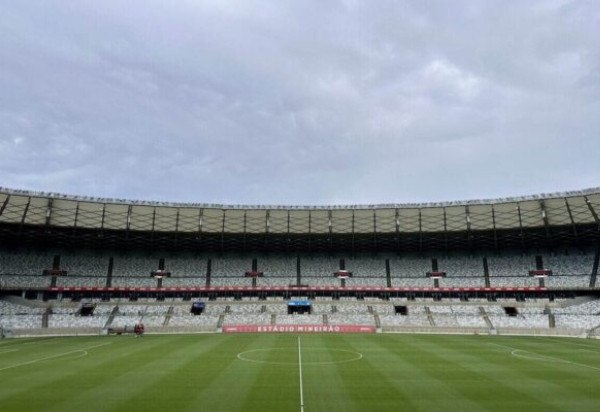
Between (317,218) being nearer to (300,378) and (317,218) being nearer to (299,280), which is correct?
(299,280)

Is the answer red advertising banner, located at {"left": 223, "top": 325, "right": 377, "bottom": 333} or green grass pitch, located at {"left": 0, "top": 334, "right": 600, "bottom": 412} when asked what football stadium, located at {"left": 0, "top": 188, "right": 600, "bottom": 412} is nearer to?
red advertising banner, located at {"left": 223, "top": 325, "right": 377, "bottom": 333}

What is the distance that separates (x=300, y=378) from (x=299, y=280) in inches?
2158

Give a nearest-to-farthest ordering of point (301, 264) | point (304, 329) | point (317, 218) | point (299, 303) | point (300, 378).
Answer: point (300, 378) < point (304, 329) < point (299, 303) < point (317, 218) < point (301, 264)

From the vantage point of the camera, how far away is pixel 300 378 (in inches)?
993

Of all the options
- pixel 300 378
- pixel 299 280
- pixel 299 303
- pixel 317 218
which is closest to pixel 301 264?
pixel 299 280

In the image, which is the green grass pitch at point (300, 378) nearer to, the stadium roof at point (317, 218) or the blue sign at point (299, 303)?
the stadium roof at point (317, 218)

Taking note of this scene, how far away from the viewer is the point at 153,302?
7381 cm

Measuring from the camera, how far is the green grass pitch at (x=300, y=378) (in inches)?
764

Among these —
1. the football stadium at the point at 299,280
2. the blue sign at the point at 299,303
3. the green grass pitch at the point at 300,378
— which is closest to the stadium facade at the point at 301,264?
the blue sign at the point at 299,303

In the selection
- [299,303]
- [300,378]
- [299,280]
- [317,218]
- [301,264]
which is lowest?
[300,378]

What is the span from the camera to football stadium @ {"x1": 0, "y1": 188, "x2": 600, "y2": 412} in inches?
1812

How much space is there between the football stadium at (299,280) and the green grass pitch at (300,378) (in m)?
0.77

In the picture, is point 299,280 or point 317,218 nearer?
point 317,218

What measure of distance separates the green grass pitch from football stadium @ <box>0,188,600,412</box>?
0.77m
